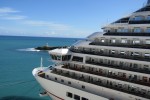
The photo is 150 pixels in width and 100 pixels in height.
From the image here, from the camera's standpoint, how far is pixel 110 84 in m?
21.3

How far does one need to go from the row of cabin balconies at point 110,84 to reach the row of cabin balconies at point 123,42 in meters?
3.59

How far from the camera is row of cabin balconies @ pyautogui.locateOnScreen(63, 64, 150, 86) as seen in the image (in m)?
19.2

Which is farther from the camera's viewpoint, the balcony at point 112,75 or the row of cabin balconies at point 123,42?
the row of cabin balconies at point 123,42

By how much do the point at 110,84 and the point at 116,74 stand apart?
114 cm

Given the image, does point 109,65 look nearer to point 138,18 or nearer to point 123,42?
point 123,42

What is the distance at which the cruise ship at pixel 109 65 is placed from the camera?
19.4 meters

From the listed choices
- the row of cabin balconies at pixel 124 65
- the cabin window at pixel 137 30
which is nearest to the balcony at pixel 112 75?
the row of cabin balconies at pixel 124 65

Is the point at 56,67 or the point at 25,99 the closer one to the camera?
the point at 56,67

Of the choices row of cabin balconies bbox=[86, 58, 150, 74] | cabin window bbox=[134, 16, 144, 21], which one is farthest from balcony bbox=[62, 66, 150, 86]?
cabin window bbox=[134, 16, 144, 21]

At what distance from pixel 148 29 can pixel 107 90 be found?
686 cm

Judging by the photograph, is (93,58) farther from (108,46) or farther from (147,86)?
(147,86)

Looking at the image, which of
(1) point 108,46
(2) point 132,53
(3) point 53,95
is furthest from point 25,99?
(2) point 132,53

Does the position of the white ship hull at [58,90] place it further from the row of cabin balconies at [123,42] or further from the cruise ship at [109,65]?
the row of cabin balconies at [123,42]

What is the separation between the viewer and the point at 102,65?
21.8 metres
